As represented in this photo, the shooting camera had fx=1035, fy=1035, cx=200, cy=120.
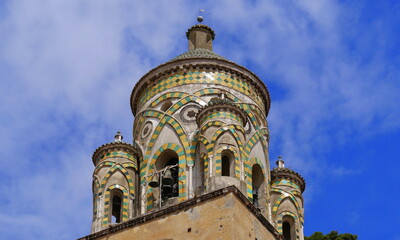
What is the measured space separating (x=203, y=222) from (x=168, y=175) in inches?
84.8

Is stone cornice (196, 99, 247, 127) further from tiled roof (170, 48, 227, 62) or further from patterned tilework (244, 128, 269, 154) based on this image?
tiled roof (170, 48, 227, 62)

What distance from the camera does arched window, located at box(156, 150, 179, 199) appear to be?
834 inches

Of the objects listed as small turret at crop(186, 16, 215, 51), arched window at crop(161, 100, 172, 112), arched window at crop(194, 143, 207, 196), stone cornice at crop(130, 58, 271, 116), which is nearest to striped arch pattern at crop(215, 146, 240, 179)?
arched window at crop(194, 143, 207, 196)

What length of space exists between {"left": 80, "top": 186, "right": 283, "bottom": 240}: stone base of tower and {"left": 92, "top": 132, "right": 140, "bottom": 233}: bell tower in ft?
2.98

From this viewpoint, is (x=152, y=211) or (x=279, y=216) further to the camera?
(x=279, y=216)

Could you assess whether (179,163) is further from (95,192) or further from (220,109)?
(95,192)

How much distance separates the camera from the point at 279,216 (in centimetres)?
2233

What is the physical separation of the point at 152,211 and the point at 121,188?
1643 millimetres

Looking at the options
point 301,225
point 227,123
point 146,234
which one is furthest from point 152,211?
point 301,225

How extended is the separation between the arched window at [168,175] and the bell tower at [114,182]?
580 mm

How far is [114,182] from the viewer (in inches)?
853

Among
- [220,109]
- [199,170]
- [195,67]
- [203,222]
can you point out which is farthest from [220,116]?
[203,222]

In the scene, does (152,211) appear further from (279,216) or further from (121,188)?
(279,216)

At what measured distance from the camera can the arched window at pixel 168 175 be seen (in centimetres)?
2117
